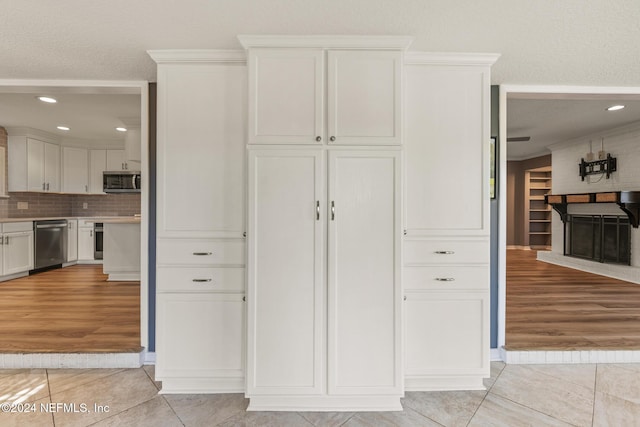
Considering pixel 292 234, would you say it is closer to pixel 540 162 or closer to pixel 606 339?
pixel 606 339

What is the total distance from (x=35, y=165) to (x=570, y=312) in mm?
7916

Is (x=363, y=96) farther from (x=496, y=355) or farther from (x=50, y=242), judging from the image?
(x=50, y=242)

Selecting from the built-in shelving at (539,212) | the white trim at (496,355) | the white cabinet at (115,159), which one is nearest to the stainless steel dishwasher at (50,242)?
the white cabinet at (115,159)

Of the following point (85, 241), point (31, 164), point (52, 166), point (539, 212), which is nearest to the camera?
point (31, 164)

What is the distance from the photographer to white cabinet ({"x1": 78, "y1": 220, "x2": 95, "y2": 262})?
240 inches

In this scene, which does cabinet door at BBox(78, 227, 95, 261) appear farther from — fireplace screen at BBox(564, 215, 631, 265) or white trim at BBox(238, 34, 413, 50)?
fireplace screen at BBox(564, 215, 631, 265)

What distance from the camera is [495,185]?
2.61 meters

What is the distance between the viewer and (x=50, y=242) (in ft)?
18.2

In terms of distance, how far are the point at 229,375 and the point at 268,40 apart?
2174mm

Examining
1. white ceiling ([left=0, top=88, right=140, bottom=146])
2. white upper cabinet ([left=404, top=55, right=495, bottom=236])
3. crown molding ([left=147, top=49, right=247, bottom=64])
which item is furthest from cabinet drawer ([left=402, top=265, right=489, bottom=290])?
white ceiling ([left=0, top=88, right=140, bottom=146])

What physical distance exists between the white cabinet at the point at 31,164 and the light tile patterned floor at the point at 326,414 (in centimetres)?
413

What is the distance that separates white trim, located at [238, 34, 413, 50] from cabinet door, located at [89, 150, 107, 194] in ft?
18.2

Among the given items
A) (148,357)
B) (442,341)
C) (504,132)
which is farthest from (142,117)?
(504,132)

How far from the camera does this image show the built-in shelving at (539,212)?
28.0ft
